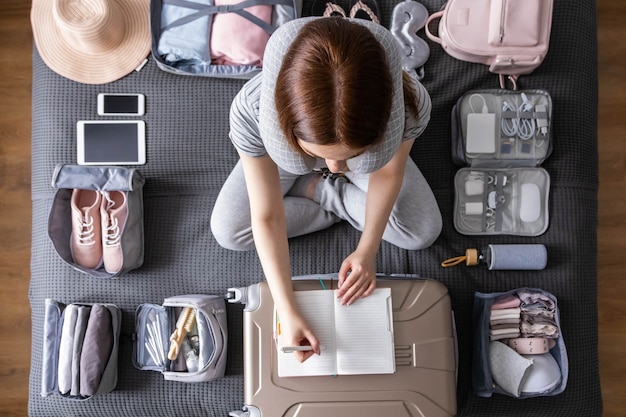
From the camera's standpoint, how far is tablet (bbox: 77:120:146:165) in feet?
4.40

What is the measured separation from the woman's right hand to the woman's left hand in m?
0.10

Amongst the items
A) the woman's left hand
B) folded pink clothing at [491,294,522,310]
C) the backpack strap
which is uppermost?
the backpack strap

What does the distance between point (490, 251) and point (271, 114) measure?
2.54 feet

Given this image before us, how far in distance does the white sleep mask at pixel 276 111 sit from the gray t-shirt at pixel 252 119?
0.33ft

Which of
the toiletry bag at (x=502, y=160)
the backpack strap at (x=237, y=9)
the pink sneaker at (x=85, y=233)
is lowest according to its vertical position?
the pink sneaker at (x=85, y=233)

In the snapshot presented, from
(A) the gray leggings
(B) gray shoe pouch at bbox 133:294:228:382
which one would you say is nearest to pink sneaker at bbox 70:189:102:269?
(B) gray shoe pouch at bbox 133:294:228:382

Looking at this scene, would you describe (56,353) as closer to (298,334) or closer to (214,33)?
(298,334)

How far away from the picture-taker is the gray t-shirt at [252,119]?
2.89 feet

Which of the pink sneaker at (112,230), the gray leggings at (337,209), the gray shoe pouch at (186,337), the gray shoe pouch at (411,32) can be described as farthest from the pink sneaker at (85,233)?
the gray shoe pouch at (411,32)

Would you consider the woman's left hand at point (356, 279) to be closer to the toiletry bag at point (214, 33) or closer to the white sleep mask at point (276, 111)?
the white sleep mask at point (276, 111)

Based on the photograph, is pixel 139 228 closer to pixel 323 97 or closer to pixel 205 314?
pixel 205 314

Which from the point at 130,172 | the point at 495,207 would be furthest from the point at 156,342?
Result: the point at 495,207

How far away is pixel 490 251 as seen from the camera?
1.28m

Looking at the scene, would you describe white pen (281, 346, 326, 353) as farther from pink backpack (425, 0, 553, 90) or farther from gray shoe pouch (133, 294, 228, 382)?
pink backpack (425, 0, 553, 90)
